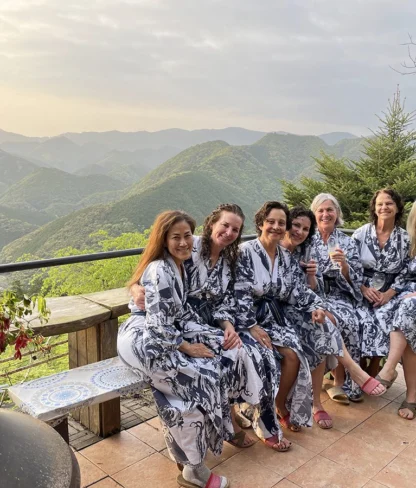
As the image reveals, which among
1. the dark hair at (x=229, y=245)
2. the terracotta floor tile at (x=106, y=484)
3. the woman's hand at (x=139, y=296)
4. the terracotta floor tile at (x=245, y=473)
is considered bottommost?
the terracotta floor tile at (x=245, y=473)

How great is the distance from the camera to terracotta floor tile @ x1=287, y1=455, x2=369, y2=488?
2.03 metres

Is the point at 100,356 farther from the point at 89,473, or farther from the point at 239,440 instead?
the point at 239,440

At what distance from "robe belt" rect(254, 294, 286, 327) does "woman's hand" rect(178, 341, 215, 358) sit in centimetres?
53

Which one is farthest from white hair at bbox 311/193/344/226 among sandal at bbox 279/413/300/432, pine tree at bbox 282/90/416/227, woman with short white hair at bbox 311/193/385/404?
pine tree at bbox 282/90/416/227

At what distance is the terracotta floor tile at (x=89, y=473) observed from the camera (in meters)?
2.01

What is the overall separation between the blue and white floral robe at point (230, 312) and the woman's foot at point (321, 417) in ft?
1.13

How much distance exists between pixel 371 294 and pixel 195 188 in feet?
110

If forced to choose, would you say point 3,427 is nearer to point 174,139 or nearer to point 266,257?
point 266,257

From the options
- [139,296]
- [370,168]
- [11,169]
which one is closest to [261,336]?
[139,296]

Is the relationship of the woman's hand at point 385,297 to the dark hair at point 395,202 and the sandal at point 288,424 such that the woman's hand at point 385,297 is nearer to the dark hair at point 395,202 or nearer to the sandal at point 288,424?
the dark hair at point 395,202

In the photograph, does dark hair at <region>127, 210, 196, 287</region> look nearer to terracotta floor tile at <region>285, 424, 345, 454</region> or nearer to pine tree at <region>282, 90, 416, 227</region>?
terracotta floor tile at <region>285, 424, 345, 454</region>

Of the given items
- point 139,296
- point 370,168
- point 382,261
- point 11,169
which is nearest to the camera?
point 139,296

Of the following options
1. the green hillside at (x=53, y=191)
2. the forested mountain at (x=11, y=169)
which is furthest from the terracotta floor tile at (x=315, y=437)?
the forested mountain at (x=11, y=169)

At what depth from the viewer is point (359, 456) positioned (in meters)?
2.24
